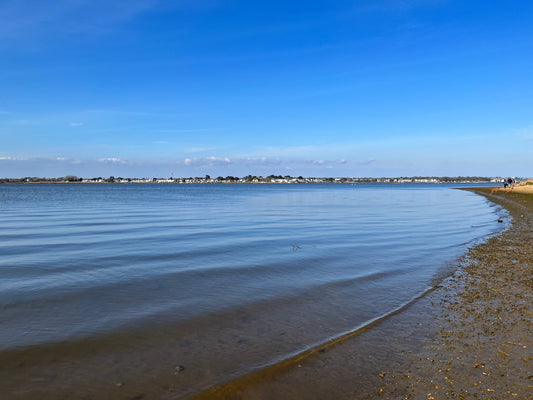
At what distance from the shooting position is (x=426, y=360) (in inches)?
239

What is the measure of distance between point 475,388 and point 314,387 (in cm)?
215

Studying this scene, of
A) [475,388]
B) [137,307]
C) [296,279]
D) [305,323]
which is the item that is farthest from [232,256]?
[475,388]

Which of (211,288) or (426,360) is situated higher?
(426,360)

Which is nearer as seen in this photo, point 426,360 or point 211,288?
point 426,360

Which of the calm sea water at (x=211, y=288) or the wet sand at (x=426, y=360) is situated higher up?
the wet sand at (x=426, y=360)

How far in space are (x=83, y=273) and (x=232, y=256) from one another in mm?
5416

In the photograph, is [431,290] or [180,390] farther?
[431,290]

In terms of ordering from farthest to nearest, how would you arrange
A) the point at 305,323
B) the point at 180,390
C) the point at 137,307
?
1. the point at 137,307
2. the point at 305,323
3. the point at 180,390

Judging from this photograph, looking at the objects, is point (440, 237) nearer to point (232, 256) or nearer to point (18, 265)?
point (232, 256)

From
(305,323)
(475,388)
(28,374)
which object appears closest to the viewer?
(475,388)

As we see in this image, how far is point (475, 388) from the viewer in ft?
16.9

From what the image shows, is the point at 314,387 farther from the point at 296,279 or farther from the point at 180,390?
the point at 296,279

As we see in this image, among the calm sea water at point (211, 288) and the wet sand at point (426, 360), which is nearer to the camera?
the wet sand at point (426, 360)

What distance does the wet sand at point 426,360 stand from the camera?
207 inches
